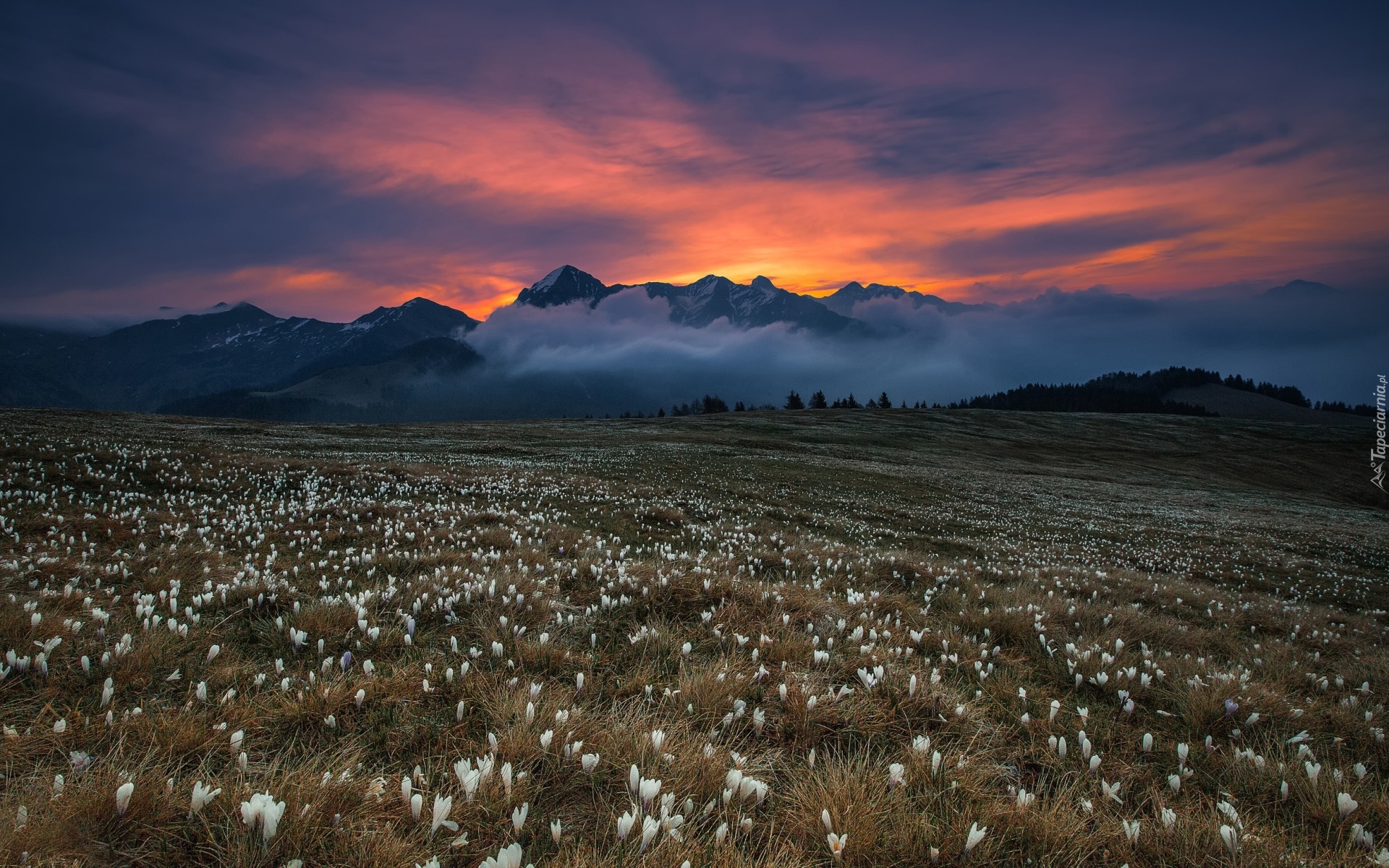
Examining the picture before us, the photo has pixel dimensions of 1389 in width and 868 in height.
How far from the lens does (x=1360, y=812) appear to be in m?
3.54

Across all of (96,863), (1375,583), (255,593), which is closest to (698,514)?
(255,593)

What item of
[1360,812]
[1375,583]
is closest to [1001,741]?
[1360,812]

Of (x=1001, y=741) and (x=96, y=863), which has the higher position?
(x=96, y=863)

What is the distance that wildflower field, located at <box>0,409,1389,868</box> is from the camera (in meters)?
2.80

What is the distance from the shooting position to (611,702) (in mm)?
4367

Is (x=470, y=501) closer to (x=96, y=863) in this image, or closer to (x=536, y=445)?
(x=96, y=863)

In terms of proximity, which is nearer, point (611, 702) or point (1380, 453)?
point (611, 702)

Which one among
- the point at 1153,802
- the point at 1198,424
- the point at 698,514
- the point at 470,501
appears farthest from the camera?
the point at 1198,424

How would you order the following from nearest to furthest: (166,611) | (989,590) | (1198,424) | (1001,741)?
(1001,741)
(166,611)
(989,590)
(1198,424)

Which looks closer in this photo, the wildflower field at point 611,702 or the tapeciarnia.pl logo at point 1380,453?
the wildflower field at point 611,702

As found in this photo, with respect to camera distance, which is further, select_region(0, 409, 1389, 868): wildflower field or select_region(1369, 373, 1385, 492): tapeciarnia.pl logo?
select_region(1369, 373, 1385, 492): tapeciarnia.pl logo

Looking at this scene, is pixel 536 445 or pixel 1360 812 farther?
pixel 536 445

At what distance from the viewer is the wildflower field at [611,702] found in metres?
2.80

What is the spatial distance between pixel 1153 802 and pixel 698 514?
14.5 m
